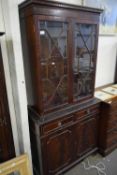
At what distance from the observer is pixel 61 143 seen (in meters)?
1.70

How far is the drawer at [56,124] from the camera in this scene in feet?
4.89

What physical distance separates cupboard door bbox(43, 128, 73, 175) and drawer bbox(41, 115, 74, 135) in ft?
0.25

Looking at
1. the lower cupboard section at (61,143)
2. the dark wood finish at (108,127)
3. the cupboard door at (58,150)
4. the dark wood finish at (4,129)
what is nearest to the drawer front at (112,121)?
the dark wood finish at (108,127)

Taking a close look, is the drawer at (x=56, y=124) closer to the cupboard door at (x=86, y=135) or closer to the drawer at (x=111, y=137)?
the cupboard door at (x=86, y=135)

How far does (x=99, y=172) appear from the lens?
1.90m

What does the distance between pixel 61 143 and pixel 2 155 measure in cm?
65

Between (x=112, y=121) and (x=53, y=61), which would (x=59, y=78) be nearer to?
(x=53, y=61)

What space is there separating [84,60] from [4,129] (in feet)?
3.81

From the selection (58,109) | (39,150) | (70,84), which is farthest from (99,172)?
(70,84)

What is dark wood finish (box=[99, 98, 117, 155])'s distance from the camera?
1968mm

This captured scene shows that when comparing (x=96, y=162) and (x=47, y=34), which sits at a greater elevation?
(x=47, y=34)

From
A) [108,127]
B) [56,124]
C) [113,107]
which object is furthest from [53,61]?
[108,127]

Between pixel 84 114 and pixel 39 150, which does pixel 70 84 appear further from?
pixel 39 150

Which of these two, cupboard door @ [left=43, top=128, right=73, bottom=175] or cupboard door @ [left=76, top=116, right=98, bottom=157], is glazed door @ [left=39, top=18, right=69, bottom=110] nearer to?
cupboard door @ [left=43, top=128, right=73, bottom=175]
